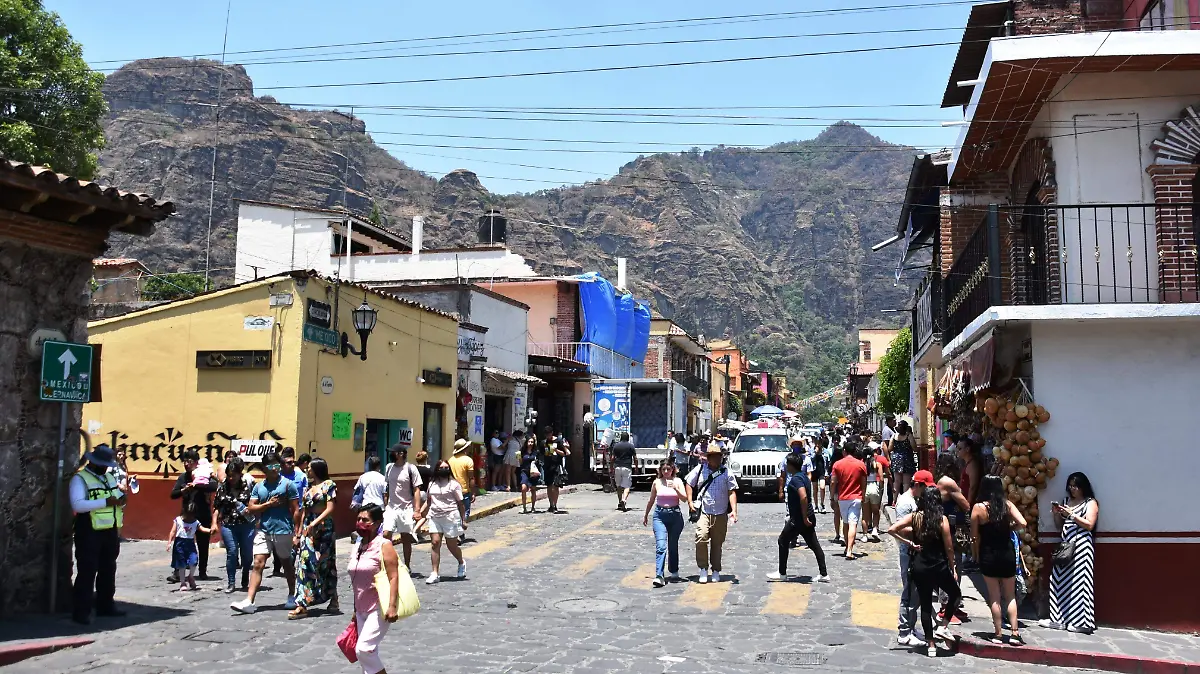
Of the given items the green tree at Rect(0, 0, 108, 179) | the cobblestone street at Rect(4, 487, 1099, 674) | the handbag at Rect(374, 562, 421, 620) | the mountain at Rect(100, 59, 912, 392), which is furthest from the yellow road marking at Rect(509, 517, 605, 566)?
the mountain at Rect(100, 59, 912, 392)

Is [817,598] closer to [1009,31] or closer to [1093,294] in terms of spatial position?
[1093,294]

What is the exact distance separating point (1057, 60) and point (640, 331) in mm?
33827

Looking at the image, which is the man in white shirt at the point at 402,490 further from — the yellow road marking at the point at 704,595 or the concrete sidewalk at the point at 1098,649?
the concrete sidewalk at the point at 1098,649

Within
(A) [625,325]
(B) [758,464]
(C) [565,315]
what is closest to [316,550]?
(B) [758,464]

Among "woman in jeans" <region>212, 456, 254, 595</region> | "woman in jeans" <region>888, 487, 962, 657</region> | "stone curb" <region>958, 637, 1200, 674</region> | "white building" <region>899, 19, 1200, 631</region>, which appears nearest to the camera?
"stone curb" <region>958, 637, 1200, 674</region>

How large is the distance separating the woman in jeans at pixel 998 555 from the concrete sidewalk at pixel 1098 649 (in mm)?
197

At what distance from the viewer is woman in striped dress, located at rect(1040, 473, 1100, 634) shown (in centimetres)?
933

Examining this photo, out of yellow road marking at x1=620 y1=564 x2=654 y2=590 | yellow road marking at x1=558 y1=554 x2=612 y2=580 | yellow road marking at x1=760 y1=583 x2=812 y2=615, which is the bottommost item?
yellow road marking at x1=558 y1=554 x2=612 y2=580

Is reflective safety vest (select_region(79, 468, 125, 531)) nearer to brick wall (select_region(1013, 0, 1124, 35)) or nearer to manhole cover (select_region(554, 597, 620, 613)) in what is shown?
manhole cover (select_region(554, 597, 620, 613))

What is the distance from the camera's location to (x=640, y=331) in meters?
43.1

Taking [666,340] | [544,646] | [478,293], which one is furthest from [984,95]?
[666,340]

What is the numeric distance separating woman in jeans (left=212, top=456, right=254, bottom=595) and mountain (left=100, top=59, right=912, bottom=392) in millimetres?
74063

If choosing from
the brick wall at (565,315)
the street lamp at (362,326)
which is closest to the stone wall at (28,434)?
the street lamp at (362,326)

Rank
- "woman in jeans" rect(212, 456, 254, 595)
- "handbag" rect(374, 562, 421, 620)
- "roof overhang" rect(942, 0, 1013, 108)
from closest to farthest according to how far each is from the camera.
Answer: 1. "handbag" rect(374, 562, 421, 620)
2. "woman in jeans" rect(212, 456, 254, 595)
3. "roof overhang" rect(942, 0, 1013, 108)
